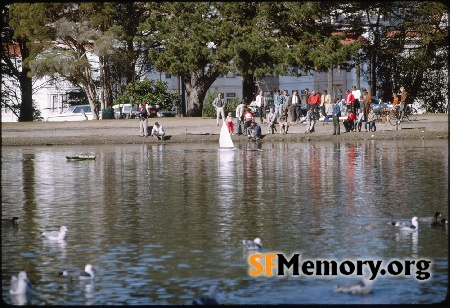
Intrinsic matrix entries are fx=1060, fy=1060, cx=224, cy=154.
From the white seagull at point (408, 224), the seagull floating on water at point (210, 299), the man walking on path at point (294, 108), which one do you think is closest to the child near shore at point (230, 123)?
the man walking on path at point (294, 108)

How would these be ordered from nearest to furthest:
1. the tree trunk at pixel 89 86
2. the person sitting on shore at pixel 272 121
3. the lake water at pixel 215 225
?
the lake water at pixel 215 225 → the person sitting on shore at pixel 272 121 → the tree trunk at pixel 89 86

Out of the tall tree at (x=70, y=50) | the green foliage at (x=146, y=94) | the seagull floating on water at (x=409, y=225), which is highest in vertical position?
the tall tree at (x=70, y=50)

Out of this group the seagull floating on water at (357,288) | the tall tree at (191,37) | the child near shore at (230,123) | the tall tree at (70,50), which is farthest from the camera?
the tall tree at (70,50)

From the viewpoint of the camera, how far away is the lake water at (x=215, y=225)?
1176cm

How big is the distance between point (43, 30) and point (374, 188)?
4106 centimetres

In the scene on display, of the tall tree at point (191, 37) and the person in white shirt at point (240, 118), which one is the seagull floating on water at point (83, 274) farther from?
the tall tree at point (191, 37)

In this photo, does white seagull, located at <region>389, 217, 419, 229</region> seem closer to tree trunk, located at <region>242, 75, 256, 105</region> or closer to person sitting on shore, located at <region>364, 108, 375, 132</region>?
person sitting on shore, located at <region>364, 108, 375, 132</region>

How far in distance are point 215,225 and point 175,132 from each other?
113 ft

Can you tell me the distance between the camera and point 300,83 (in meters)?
108

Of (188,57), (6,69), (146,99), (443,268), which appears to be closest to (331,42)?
(188,57)

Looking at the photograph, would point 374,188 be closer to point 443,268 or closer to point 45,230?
point 45,230

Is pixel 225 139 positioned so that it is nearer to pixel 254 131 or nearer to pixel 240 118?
pixel 254 131

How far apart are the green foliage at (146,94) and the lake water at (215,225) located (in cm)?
3288

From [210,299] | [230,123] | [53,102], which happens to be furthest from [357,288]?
[53,102]
